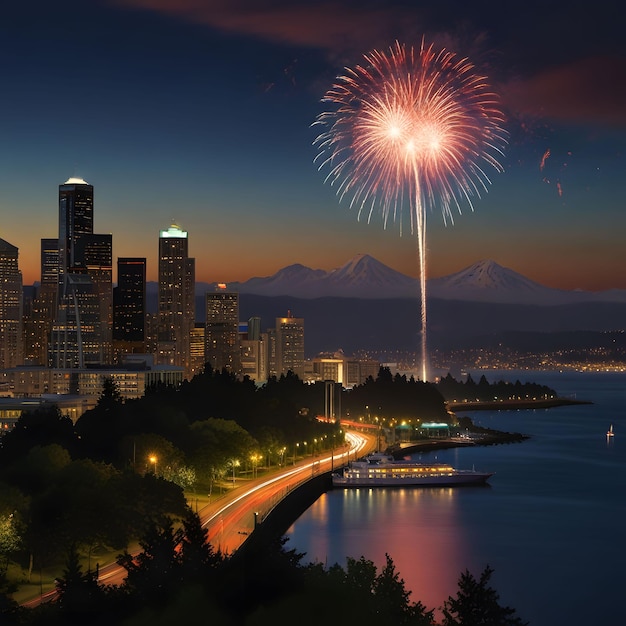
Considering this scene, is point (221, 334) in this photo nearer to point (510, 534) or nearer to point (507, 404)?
point (507, 404)

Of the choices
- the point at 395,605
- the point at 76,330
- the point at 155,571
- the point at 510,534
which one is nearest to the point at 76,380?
the point at 76,330

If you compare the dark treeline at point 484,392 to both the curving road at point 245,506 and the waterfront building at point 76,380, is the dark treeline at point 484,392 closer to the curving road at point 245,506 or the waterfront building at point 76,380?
the waterfront building at point 76,380

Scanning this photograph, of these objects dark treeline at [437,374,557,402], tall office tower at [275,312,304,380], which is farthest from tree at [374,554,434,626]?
tall office tower at [275,312,304,380]

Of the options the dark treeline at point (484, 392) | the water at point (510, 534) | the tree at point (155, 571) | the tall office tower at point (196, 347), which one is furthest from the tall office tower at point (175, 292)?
the tree at point (155, 571)

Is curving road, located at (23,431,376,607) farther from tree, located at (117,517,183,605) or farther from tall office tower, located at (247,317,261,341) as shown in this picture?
tall office tower, located at (247,317,261,341)

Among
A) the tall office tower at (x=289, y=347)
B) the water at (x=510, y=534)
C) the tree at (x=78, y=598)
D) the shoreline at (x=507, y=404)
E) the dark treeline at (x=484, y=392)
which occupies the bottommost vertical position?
the water at (x=510, y=534)
